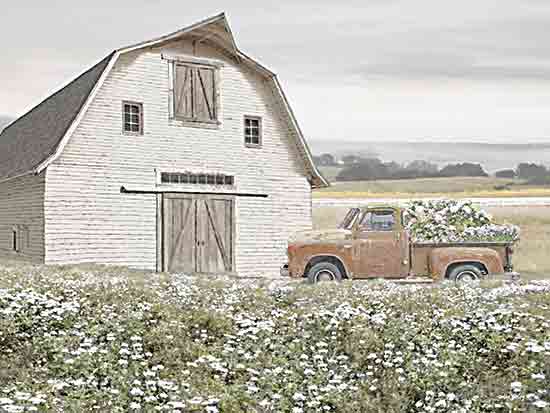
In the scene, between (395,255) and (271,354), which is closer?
(271,354)

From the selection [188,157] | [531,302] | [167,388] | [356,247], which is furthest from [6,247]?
[167,388]

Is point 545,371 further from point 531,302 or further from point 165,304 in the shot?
point 165,304

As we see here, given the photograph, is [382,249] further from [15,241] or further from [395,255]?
[15,241]

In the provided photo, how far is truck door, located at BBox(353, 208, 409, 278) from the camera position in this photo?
2020cm

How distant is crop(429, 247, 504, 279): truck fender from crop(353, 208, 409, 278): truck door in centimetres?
75

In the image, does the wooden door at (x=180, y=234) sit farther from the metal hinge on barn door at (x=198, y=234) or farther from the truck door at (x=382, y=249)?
the truck door at (x=382, y=249)

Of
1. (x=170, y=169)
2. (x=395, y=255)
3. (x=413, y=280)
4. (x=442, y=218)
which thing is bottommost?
(x=413, y=280)

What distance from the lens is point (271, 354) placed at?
9.71 meters

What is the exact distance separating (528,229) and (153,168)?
22.7m

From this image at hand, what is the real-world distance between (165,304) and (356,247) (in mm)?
8319

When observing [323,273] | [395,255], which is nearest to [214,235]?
[323,273]

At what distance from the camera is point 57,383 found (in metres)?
8.25

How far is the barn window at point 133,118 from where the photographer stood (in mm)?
26578

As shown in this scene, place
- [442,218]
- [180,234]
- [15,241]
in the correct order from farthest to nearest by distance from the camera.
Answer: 1. [15,241]
2. [180,234]
3. [442,218]
